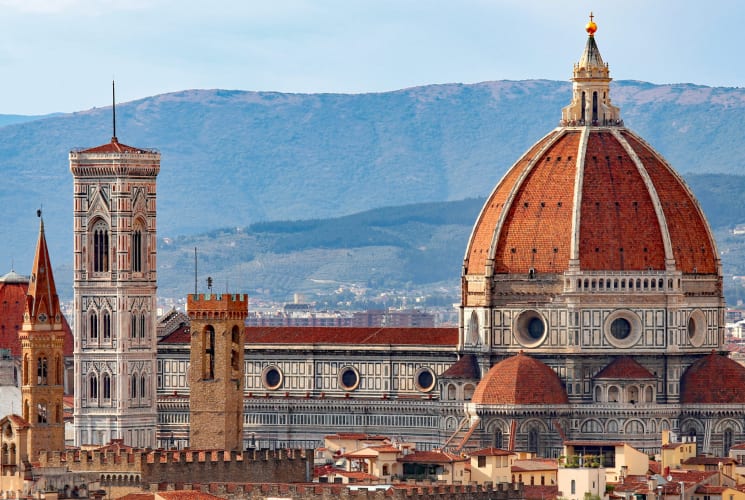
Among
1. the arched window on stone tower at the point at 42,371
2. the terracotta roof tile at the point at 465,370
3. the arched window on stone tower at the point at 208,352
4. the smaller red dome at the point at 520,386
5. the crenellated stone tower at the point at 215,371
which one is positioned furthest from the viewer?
the terracotta roof tile at the point at 465,370

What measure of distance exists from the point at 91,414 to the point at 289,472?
159ft

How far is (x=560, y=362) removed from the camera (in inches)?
6117

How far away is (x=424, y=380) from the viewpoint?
161m

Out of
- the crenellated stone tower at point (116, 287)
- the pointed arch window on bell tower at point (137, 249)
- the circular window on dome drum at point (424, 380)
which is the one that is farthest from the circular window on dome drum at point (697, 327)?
the pointed arch window on bell tower at point (137, 249)

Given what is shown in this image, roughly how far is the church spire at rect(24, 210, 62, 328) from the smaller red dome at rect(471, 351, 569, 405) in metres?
23.8

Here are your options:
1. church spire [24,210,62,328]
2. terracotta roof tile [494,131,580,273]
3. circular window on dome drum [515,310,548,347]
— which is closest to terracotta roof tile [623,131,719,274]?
terracotta roof tile [494,131,580,273]

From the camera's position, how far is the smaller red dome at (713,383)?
500 feet

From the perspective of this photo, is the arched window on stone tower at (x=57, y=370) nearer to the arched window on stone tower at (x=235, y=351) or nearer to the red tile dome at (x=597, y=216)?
the arched window on stone tower at (x=235, y=351)

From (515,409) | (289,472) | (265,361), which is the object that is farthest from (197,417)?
(265,361)

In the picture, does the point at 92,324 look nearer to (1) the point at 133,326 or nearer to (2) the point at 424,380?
Result: (1) the point at 133,326

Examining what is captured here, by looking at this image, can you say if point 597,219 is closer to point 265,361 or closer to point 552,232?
point 552,232

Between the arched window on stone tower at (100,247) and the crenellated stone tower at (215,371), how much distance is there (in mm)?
38325

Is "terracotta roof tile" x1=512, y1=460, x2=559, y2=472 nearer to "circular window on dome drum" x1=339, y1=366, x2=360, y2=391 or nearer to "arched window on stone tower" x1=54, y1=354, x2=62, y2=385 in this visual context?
"arched window on stone tower" x1=54, y1=354, x2=62, y2=385

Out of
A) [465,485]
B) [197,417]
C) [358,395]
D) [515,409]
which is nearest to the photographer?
[465,485]
